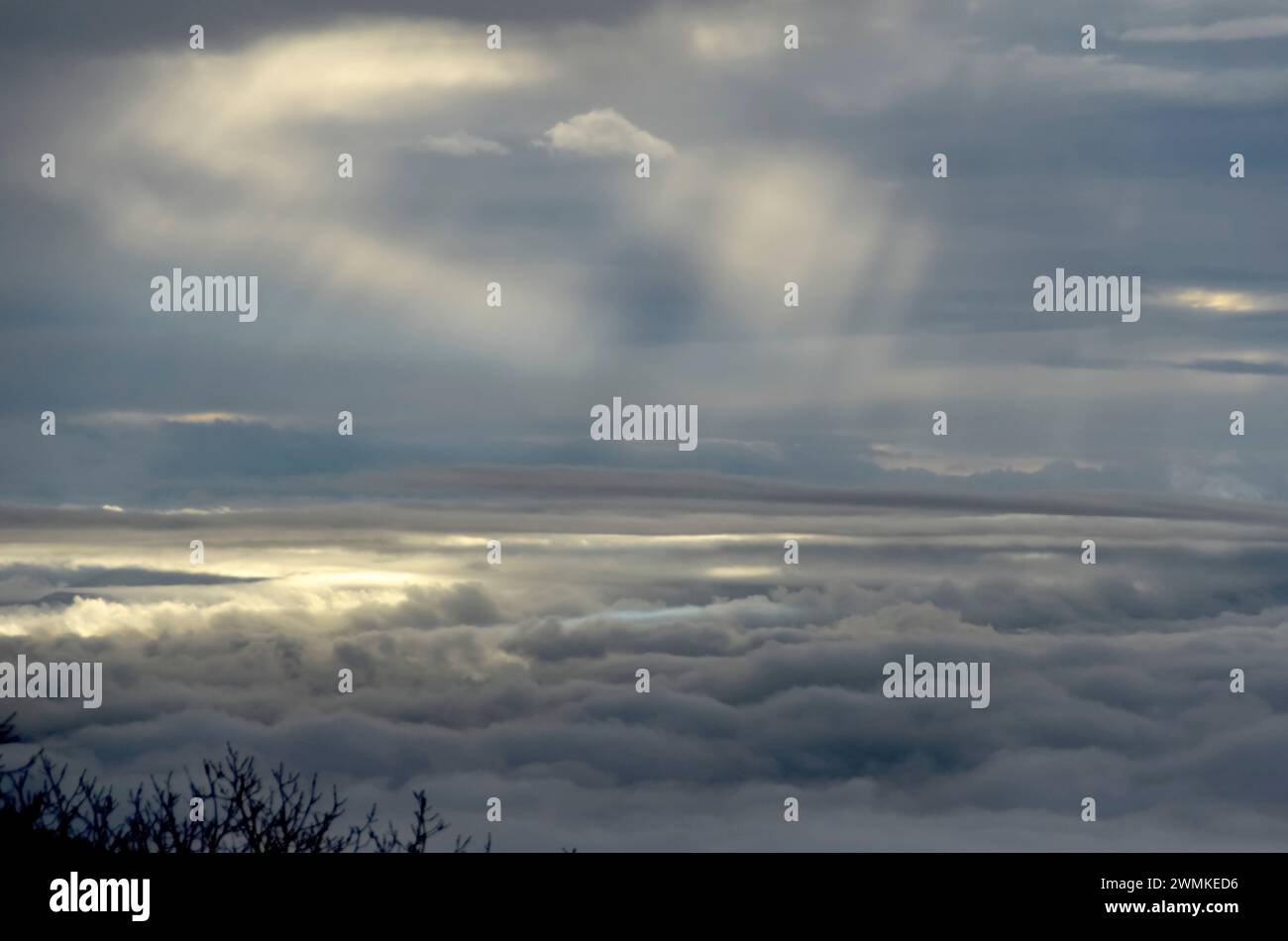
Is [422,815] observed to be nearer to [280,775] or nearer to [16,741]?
[280,775]
